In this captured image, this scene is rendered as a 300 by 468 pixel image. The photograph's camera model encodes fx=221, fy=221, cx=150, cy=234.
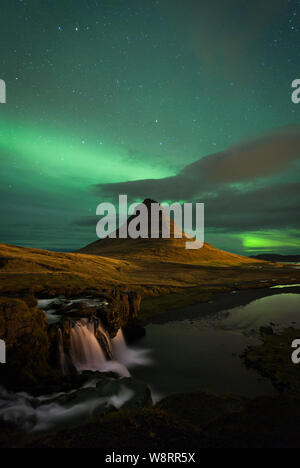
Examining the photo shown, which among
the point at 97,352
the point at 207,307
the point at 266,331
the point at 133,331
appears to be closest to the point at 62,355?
the point at 97,352

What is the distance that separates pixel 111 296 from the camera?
2972 cm

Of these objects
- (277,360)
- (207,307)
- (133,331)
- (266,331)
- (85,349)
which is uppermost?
(85,349)

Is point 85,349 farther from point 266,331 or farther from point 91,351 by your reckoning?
point 266,331

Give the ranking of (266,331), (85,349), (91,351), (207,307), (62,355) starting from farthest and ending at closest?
(207,307)
(266,331)
(91,351)
(85,349)
(62,355)

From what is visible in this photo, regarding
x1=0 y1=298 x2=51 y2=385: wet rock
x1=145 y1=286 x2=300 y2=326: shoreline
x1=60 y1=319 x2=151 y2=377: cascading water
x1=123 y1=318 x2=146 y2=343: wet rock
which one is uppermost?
x1=0 y1=298 x2=51 y2=385: wet rock

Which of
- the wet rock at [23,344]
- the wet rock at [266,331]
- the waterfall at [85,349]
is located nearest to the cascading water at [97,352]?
the waterfall at [85,349]

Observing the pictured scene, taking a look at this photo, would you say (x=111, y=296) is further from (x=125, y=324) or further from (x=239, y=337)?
(x=239, y=337)

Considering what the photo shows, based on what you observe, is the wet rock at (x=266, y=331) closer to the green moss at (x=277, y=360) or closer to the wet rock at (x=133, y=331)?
the green moss at (x=277, y=360)

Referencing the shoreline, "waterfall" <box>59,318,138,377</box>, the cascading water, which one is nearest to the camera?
"waterfall" <box>59,318,138,377</box>

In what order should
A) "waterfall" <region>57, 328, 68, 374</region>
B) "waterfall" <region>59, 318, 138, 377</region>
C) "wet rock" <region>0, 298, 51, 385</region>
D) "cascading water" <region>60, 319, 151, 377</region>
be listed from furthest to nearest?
"cascading water" <region>60, 319, 151, 377</region>, "waterfall" <region>59, 318, 138, 377</region>, "waterfall" <region>57, 328, 68, 374</region>, "wet rock" <region>0, 298, 51, 385</region>

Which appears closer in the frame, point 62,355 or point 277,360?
point 62,355

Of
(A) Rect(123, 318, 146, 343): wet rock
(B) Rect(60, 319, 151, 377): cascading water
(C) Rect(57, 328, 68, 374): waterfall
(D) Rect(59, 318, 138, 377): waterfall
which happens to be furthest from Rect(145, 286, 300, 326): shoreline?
(C) Rect(57, 328, 68, 374): waterfall

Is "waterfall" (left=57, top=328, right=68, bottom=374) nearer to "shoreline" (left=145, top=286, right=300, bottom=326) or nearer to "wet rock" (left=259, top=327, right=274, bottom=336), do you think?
"shoreline" (left=145, top=286, right=300, bottom=326)
